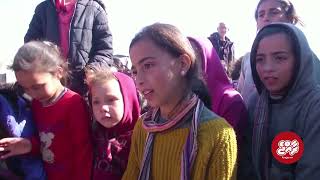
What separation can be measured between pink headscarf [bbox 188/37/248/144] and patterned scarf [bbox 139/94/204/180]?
39 centimetres

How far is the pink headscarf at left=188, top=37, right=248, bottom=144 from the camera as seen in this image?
225 cm

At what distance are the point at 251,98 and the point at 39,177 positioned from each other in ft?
4.71

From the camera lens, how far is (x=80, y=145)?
2.41 m

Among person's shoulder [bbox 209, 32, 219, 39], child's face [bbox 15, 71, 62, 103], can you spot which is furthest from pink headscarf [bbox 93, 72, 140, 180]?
person's shoulder [bbox 209, 32, 219, 39]

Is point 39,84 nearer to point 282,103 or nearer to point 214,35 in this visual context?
point 282,103

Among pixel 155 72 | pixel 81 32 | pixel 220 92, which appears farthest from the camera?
pixel 81 32

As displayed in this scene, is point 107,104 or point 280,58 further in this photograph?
point 107,104

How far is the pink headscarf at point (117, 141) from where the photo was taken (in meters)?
2.38

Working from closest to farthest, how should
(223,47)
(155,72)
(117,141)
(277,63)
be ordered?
(155,72) < (277,63) < (117,141) < (223,47)

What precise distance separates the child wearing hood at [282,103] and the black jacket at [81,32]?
1.38 m

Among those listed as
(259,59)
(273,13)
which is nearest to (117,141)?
(259,59)

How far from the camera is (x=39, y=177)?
95.7 inches

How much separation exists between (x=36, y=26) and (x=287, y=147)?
2.34m

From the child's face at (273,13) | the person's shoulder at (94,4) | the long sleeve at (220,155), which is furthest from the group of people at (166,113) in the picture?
the person's shoulder at (94,4)
